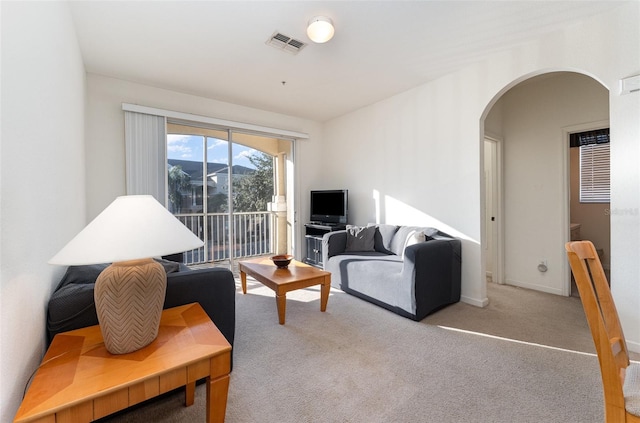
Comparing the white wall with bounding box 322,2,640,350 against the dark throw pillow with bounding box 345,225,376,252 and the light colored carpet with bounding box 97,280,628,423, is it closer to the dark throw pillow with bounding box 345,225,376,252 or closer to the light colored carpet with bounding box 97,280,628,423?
the dark throw pillow with bounding box 345,225,376,252

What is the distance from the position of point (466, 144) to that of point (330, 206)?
7.07ft

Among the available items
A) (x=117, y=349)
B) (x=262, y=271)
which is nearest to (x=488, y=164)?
(x=262, y=271)

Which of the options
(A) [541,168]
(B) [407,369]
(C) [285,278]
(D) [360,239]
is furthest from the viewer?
(D) [360,239]

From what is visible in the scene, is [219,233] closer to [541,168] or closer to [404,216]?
[404,216]

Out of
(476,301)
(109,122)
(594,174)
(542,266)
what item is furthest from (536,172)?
(109,122)

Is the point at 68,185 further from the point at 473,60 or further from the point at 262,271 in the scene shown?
the point at 473,60

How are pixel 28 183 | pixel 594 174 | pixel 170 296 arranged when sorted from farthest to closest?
1. pixel 594 174
2. pixel 170 296
3. pixel 28 183

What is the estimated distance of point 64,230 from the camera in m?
1.80

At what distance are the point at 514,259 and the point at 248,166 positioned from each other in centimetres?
408

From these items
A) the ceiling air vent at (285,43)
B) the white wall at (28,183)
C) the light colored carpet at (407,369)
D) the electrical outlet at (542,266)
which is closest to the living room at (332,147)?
the white wall at (28,183)

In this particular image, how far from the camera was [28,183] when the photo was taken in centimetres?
107

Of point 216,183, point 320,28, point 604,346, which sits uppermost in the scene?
point 320,28

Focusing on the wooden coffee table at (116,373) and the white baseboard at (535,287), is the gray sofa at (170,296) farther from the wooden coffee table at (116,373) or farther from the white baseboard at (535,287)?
the white baseboard at (535,287)

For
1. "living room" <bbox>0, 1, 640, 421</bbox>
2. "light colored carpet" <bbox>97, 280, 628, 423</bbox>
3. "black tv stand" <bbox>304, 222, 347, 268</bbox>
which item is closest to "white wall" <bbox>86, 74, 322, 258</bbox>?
"living room" <bbox>0, 1, 640, 421</bbox>
